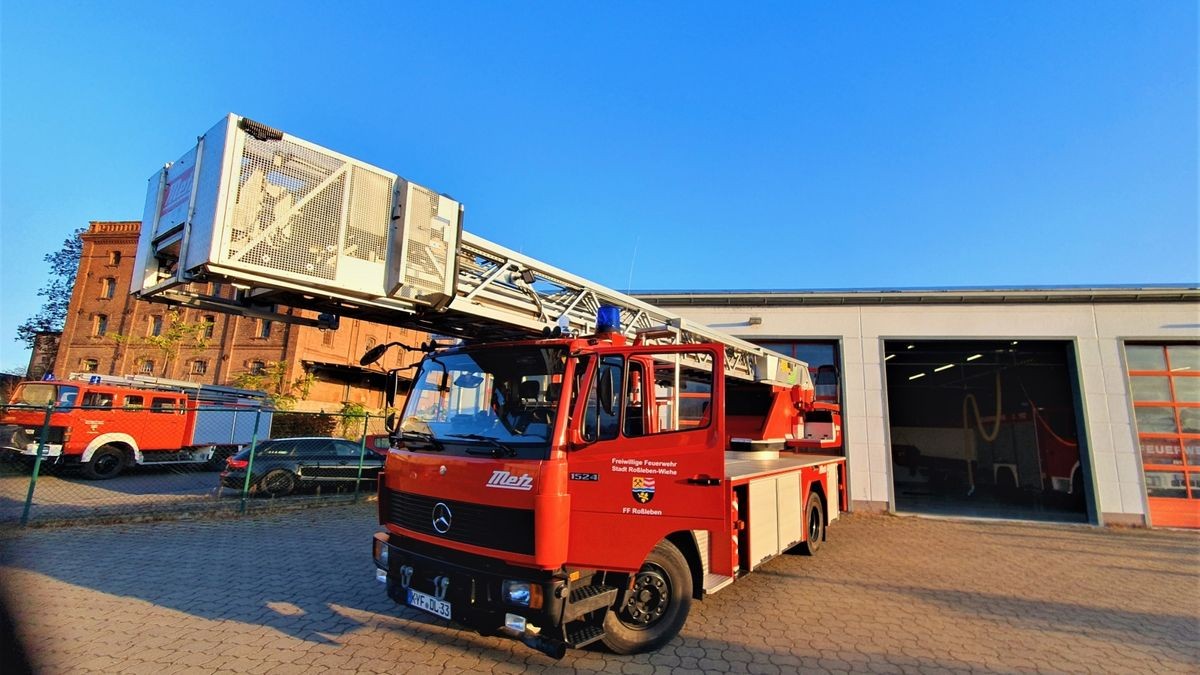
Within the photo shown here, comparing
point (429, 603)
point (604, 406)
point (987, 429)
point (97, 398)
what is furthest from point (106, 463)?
point (987, 429)

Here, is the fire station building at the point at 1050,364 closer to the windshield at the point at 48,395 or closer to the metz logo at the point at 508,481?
the metz logo at the point at 508,481

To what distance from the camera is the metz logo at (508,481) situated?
363cm

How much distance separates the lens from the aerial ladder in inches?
128

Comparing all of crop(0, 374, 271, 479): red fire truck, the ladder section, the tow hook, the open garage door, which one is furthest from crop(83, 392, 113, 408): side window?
the open garage door

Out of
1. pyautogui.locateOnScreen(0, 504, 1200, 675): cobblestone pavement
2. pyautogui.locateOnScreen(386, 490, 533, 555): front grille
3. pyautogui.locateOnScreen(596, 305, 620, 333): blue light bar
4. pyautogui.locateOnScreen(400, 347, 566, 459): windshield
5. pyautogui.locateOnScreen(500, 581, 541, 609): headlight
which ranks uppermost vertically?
pyautogui.locateOnScreen(596, 305, 620, 333): blue light bar

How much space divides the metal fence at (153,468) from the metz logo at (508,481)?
7.52 metres

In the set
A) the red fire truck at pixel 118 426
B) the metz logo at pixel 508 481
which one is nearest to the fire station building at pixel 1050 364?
the metz logo at pixel 508 481

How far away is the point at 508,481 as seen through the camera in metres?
3.69

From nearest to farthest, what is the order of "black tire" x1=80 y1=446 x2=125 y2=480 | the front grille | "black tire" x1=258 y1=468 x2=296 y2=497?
the front grille → "black tire" x1=258 y1=468 x2=296 y2=497 → "black tire" x1=80 y1=446 x2=125 y2=480

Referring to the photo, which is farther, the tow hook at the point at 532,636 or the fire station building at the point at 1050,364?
the fire station building at the point at 1050,364

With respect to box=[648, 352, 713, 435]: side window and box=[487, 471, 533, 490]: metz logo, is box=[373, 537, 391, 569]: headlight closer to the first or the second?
box=[487, 471, 533, 490]: metz logo

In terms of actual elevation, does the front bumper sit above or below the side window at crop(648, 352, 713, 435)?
below

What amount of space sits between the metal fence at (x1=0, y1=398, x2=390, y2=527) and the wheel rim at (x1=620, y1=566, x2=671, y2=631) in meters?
7.51

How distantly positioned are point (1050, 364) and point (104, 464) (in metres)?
24.0
